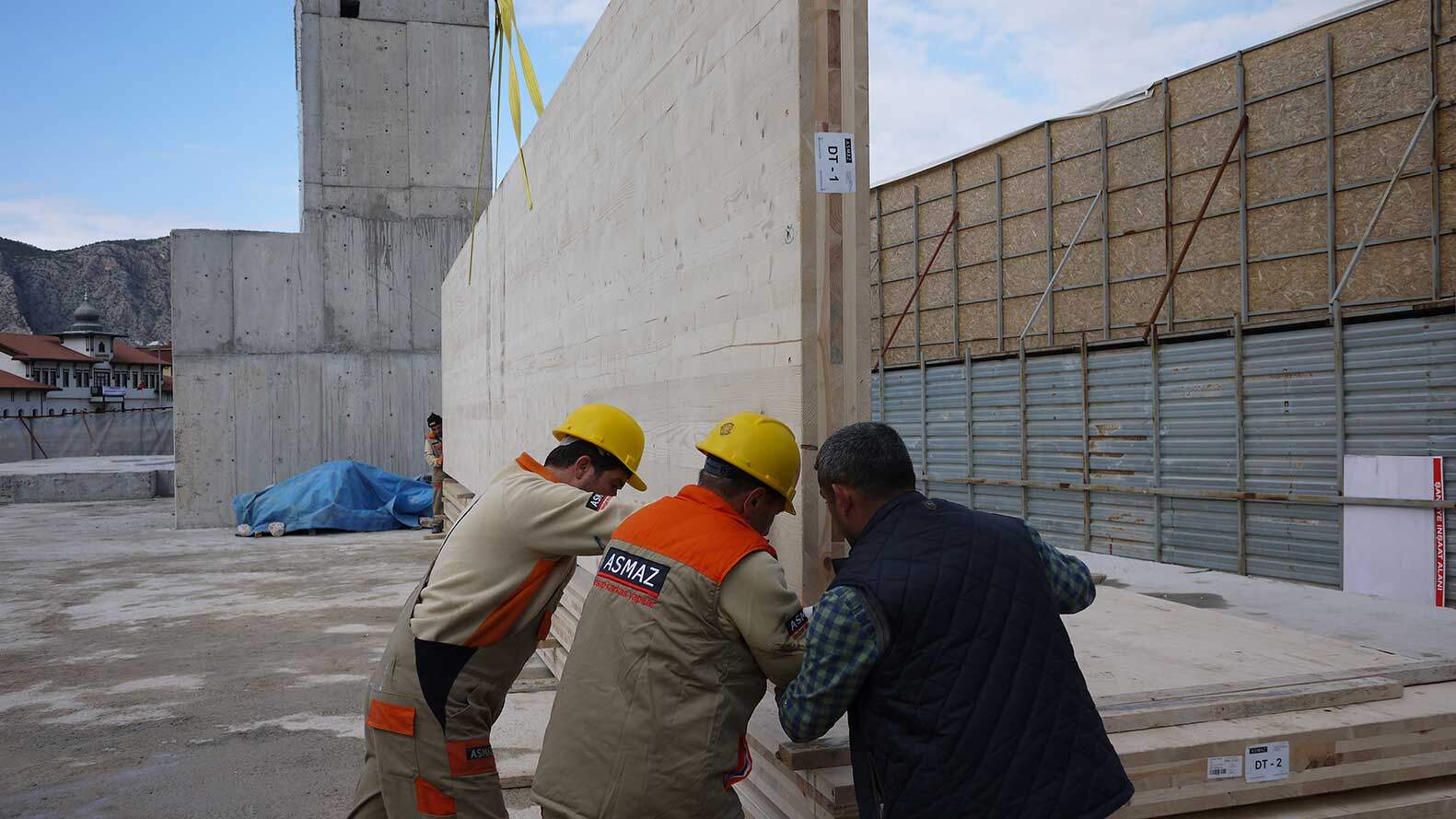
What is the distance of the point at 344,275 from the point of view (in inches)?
685

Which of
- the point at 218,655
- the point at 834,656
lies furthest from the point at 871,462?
the point at 218,655

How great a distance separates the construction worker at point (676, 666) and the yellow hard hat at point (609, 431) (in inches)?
25.3

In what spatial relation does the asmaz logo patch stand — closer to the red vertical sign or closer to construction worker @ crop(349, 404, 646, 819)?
construction worker @ crop(349, 404, 646, 819)

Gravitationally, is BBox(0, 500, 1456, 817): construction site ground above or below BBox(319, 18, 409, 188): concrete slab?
below

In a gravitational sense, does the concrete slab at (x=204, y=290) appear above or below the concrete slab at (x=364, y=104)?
below

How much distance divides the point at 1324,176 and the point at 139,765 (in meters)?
12.9

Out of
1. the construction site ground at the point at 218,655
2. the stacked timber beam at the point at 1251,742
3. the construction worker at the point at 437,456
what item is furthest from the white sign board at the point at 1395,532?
the construction worker at the point at 437,456

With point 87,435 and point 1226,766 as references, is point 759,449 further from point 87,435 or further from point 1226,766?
point 87,435

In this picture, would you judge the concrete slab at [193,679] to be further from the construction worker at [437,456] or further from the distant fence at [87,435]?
the distant fence at [87,435]

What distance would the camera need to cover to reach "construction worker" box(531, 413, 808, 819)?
2.25 meters

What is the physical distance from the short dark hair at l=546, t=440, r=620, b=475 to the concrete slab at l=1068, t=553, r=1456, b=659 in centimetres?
551

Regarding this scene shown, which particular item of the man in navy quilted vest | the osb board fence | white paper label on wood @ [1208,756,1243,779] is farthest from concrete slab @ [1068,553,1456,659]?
the man in navy quilted vest

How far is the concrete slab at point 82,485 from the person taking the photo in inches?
817

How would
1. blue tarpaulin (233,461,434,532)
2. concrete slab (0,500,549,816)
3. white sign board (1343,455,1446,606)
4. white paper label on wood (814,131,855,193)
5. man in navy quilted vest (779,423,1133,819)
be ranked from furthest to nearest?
blue tarpaulin (233,461,434,532), white sign board (1343,455,1446,606), concrete slab (0,500,549,816), white paper label on wood (814,131,855,193), man in navy quilted vest (779,423,1133,819)
